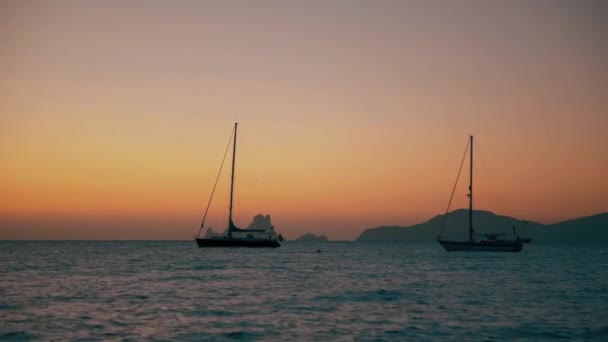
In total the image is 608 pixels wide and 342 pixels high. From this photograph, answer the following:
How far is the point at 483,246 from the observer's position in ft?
339

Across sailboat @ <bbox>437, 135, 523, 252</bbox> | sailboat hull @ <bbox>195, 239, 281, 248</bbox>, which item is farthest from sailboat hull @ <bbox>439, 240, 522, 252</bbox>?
sailboat hull @ <bbox>195, 239, 281, 248</bbox>

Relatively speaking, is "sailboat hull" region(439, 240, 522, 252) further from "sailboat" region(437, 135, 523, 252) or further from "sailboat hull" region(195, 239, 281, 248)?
"sailboat hull" region(195, 239, 281, 248)

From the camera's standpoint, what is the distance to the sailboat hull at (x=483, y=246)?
10244 centimetres

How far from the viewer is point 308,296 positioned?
39281 millimetres

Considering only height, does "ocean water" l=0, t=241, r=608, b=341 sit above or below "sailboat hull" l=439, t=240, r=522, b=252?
below

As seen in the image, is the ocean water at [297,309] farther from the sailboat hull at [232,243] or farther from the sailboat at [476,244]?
the sailboat hull at [232,243]

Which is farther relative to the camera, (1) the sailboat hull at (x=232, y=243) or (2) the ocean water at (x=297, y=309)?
(1) the sailboat hull at (x=232, y=243)

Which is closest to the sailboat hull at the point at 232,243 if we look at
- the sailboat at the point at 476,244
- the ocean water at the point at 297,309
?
the sailboat at the point at 476,244

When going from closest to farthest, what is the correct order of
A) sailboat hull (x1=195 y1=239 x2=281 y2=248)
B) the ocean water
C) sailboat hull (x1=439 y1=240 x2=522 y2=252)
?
the ocean water, sailboat hull (x1=439 y1=240 x2=522 y2=252), sailboat hull (x1=195 y1=239 x2=281 y2=248)

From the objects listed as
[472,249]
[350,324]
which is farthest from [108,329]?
[472,249]

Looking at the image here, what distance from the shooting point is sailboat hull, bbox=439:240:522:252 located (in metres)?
102

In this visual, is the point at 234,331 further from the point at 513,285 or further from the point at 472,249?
the point at 472,249

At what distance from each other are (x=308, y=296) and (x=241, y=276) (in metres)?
18.2

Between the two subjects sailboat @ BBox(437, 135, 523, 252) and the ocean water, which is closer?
the ocean water
